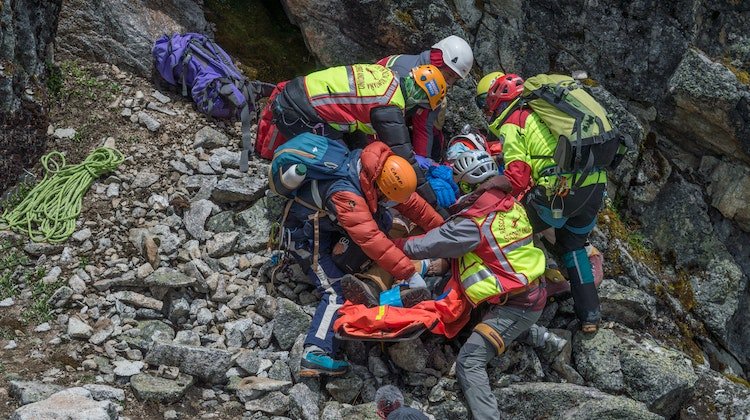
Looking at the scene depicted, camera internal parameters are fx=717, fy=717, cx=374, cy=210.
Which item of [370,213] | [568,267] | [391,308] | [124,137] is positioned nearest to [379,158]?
[370,213]

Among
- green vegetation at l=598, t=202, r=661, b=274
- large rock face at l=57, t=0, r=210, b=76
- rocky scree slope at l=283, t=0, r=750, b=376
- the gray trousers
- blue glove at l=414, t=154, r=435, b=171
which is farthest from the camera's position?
rocky scree slope at l=283, t=0, r=750, b=376

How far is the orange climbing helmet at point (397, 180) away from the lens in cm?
772

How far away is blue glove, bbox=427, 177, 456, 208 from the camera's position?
8836 mm

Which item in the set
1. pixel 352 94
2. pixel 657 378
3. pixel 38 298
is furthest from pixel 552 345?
pixel 38 298

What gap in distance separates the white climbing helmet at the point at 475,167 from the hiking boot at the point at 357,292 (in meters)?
1.76

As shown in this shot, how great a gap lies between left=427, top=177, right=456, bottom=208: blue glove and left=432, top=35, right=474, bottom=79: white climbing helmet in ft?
5.54

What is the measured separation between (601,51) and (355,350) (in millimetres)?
6470

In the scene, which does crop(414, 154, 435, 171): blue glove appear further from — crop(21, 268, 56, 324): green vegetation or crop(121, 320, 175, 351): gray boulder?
crop(21, 268, 56, 324): green vegetation

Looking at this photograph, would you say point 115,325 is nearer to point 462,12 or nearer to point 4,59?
point 4,59

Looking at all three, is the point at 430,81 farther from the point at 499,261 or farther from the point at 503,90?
the point at 499,261

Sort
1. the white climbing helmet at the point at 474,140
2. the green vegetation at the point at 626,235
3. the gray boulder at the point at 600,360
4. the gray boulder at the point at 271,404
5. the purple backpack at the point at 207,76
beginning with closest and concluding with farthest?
the gray boulder at the point at 271,404 → the gray boulder at the point at 600,360 → the white climbing helmet at the point at 474,140 → the purple backpack at the point at 207,76 → the green vegetation at the point at 626,235

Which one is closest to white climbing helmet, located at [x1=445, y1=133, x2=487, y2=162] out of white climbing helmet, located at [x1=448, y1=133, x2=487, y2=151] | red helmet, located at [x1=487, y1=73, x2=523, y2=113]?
white climbing helmet, located at [x1=448, y1=133, x2=487, y2=151]

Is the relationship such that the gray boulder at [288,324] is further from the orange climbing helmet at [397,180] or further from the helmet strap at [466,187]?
the helmet strap at [466,187]

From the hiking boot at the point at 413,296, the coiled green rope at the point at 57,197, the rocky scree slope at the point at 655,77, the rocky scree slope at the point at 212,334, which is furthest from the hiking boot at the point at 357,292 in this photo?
the rocky scree slope at the point at 655,77
